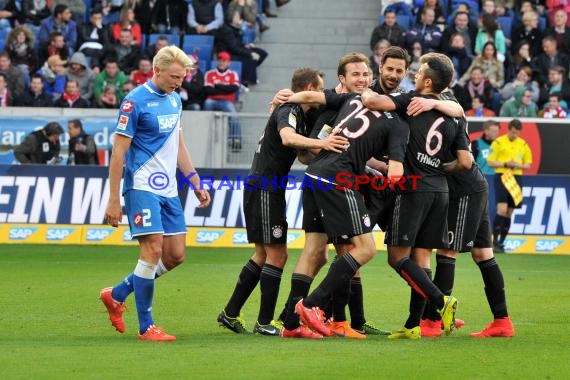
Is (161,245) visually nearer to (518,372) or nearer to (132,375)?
(132,375)

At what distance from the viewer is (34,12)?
88.1 feet

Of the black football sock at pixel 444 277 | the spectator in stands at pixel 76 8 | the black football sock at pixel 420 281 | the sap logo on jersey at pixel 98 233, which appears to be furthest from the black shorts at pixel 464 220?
the spectator in stands at pixel 76 8

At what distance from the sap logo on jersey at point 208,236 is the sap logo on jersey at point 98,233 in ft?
4.70

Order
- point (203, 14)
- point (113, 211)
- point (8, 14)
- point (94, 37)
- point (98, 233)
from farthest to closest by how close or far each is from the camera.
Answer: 1. point (8, 14)
2. point (203, 14)
3. point (94, 37)
4. point (98, 233)
5. point (113, 211)

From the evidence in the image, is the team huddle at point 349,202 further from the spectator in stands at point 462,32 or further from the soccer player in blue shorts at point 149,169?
the spectator in stands at point 462,32

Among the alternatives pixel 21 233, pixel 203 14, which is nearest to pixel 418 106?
pixel 21 233

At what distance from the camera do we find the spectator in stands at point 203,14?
2658cm

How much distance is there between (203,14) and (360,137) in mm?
17100

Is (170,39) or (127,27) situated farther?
(170,39)

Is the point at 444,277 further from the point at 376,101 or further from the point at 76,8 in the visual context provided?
the point at 76,8

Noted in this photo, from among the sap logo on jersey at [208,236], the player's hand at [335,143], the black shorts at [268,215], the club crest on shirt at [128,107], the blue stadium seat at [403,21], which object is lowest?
the sap logo on jersey at [208,236]

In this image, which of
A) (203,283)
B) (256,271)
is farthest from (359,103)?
(203,283)

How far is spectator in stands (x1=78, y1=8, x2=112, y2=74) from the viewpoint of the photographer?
25.9m

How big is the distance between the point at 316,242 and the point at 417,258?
880 mm
